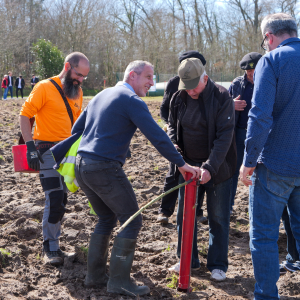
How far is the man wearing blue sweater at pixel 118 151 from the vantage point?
2.95m

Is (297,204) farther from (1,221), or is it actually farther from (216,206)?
(1,221)

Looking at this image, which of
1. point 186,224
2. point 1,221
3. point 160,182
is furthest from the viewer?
point 160,182

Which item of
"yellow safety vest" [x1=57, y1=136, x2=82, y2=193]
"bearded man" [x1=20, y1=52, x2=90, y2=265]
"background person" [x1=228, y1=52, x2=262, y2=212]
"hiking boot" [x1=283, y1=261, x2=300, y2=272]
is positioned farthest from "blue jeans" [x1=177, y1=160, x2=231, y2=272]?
"background person" [x1=228, y1=52, x2=262, y2=212]

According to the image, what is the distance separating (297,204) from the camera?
2.83 metres

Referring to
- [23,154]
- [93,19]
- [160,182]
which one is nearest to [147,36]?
[93,19]

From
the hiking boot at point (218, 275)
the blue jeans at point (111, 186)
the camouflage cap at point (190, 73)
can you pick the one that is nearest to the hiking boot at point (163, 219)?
the hiking boot at point (218, 275)

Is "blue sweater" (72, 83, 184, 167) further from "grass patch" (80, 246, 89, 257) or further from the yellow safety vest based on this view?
"grass patch" (80, 246, 89, 257)

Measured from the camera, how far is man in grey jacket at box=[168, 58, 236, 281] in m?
3.31

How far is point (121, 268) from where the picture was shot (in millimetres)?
3117

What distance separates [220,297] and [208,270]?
0.60 m

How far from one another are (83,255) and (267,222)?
203 centimetres

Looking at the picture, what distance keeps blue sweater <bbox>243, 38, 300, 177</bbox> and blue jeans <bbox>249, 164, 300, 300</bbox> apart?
0.29 feet

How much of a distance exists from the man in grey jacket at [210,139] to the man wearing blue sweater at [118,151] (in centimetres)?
34

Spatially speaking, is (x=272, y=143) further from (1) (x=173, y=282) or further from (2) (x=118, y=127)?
(1) (x=173, y=282)
